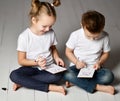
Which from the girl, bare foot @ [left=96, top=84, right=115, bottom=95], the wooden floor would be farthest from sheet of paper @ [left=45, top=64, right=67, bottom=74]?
bare foot @ [left=96, top=84, right=115, bottom=95]

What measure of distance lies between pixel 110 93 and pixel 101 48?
0.94 feet

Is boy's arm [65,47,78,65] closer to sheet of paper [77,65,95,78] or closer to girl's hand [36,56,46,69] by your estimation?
sheet of paper [77,65,95,78]

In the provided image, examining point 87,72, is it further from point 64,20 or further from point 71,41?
point 64,20

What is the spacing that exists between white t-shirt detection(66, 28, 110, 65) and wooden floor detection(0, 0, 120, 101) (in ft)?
0.67

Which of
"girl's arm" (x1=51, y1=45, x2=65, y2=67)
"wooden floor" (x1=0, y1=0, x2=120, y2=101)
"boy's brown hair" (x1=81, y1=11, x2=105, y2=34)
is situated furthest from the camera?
"girl's arm" (x1=51, y1=45, x2=65, y2=67)

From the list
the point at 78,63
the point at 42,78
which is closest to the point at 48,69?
the point at 42,78

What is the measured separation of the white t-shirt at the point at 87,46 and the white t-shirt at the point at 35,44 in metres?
0.13

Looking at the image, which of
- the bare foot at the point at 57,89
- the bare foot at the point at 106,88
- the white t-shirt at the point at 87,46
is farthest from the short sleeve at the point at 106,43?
the bare foot at the point at 57,89

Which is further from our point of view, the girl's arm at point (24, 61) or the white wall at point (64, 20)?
the white wall at point (64, 20)

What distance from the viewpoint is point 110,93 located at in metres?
1.79

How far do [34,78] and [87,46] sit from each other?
39 centimetres

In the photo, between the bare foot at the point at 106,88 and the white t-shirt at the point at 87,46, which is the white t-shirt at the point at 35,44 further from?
the bare foot at the point at 106,88

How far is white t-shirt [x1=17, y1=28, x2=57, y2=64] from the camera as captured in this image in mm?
1777

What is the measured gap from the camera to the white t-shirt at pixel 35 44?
1.78 m
